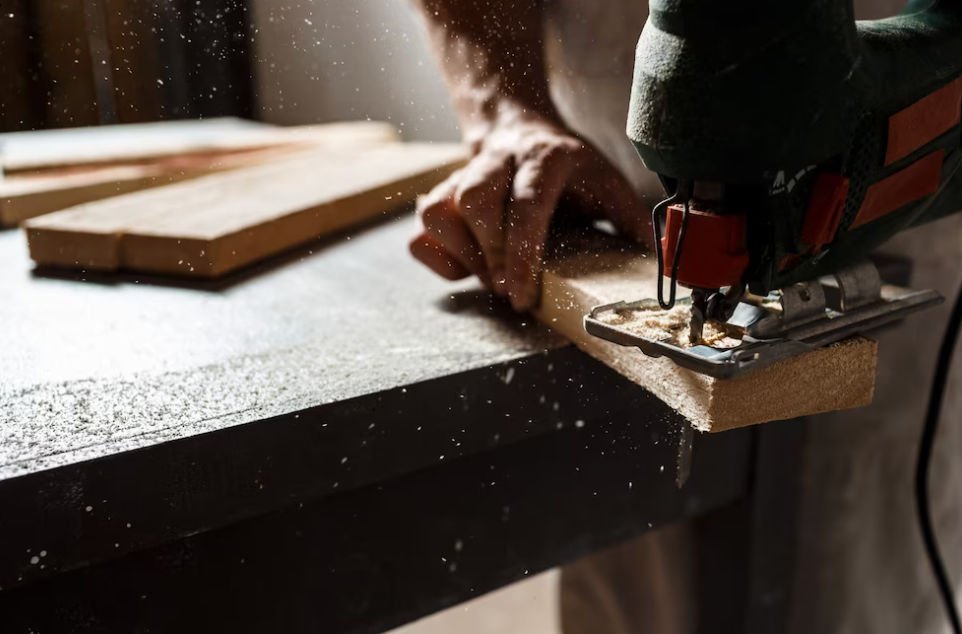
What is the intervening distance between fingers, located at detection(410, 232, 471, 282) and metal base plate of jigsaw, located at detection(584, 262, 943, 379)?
21 cm

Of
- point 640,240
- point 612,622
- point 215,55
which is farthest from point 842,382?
point 612,622

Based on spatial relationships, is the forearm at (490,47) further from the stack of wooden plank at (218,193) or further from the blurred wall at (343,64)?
the stack of wooden plank at (218,193)

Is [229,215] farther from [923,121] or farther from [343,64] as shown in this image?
[923,121]

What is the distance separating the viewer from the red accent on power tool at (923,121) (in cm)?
48

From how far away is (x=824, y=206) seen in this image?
0.46 meters

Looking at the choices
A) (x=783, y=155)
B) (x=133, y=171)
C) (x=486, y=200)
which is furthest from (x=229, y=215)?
(x=783, y=155)

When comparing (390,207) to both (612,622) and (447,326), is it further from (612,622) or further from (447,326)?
(612,622)

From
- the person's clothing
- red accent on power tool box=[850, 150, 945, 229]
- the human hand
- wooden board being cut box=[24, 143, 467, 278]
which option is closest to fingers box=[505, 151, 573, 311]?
the human hand

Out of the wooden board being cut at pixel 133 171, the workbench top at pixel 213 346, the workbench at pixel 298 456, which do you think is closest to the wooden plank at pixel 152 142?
the wooden board being cut at pixel 133 171

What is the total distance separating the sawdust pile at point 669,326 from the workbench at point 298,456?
59mm

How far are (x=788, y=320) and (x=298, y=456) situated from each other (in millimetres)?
343

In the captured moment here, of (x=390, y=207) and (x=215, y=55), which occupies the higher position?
(x=215, y=55)

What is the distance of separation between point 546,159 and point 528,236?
6 centimetres

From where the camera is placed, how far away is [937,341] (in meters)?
0.94
